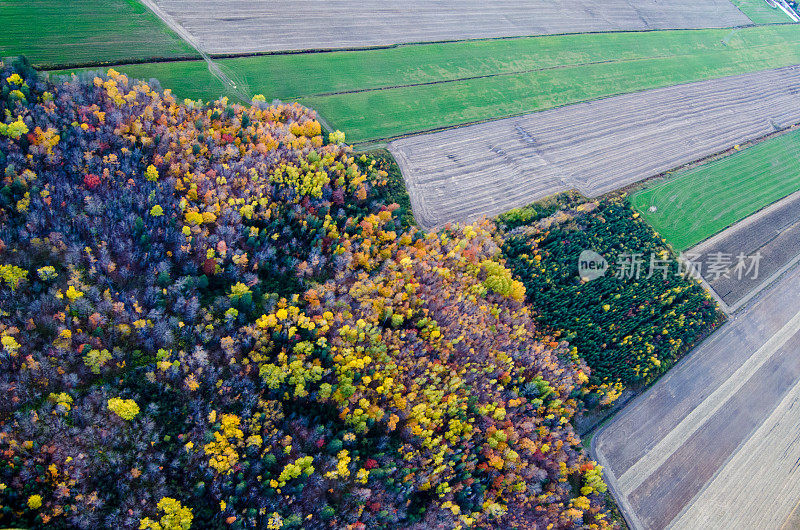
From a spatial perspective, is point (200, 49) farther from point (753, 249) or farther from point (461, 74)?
point (753, 249)

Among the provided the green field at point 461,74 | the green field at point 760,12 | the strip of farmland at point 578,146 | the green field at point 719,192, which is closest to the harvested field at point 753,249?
the green field at point 719,192

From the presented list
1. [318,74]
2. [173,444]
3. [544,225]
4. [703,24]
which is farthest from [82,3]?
[703,24]

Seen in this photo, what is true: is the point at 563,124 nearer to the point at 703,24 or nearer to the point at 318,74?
the point at 318,74

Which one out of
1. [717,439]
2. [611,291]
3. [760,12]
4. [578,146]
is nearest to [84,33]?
[578,146]

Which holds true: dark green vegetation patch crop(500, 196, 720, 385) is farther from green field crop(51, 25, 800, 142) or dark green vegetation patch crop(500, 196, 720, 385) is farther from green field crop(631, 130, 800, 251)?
green field crop(51, 25, 800, 142)

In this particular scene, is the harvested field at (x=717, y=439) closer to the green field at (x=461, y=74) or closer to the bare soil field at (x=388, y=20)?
the green field at (x=461, y=74)

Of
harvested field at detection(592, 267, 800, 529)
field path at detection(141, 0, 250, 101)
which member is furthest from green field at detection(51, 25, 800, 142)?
harvested field at detection(592, 267, 800, 529)

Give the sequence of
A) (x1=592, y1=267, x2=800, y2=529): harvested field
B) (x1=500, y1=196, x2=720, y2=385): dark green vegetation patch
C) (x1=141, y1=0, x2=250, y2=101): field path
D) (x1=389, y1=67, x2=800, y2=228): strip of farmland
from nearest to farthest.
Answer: (x1=592, y1=267, x2=800, y2=529): harvested field
(x1=500, y1=196, x2=720, y2=385): dark green vegetation patch
(x1=141, y1=0, x2=250, y2=101): field path
(x1=389, y1=67, x2=800, y2=228): strip of farmland
